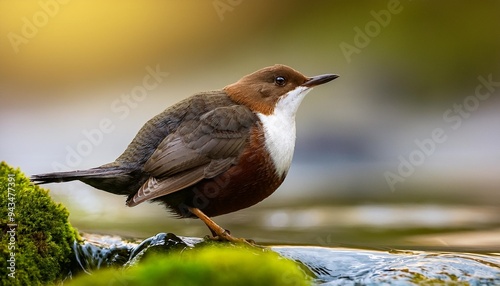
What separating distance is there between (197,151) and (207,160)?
8 cm

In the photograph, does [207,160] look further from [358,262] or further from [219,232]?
[358,262]

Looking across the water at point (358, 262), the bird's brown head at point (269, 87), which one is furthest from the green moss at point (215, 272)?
the bird's brown head at point (269, 87)

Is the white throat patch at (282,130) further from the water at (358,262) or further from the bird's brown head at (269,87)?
the water at (358,262)

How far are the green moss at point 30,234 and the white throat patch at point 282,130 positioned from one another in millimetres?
1265

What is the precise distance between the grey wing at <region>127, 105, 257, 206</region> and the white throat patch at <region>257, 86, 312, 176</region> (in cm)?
12

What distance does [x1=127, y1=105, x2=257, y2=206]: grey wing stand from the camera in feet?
15.4

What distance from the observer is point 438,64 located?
1236 centimetres

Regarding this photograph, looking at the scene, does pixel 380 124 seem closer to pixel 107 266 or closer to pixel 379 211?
pixel 379 211

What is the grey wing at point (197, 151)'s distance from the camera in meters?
4.70

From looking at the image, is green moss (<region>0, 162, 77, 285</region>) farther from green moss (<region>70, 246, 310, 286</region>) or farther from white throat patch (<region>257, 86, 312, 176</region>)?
white throat patch (<region>257, 86, 312, 176</region>)

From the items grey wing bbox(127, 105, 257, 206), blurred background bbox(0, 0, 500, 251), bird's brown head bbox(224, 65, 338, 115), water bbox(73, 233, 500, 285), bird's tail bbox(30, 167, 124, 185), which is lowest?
water bbox(73, 233, 500, 285)

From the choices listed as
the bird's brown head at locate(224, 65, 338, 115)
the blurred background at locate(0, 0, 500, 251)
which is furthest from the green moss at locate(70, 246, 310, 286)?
the blurred background at locate(0, 0, 500, 251)

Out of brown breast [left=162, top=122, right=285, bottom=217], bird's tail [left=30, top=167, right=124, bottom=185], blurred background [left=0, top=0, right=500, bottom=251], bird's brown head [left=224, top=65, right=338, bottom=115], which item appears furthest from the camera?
blurred background [left=0, top=0, right=500, bottom=251]

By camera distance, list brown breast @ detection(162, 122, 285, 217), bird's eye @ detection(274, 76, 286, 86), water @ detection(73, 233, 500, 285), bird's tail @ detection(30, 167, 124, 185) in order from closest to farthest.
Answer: water @ detection(73, 233, 500, 285) < bird's tail @ detection(30, 167, 124, 185) < brown breast @ detection(162, 122, 285, 217) < bird's eye @ detection(274, 76, 286, 86)
